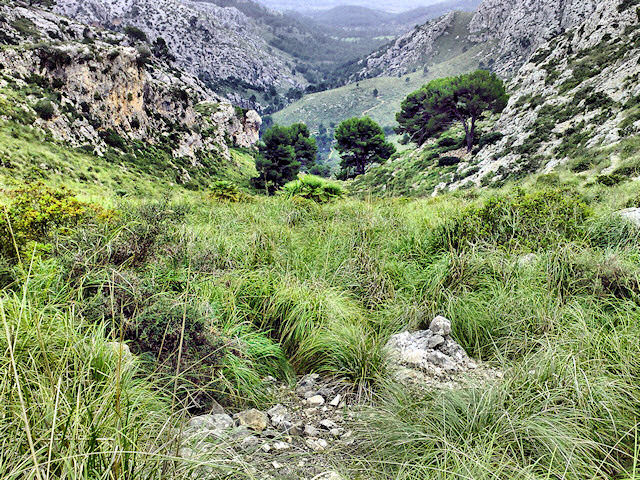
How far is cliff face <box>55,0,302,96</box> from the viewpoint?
400 ft

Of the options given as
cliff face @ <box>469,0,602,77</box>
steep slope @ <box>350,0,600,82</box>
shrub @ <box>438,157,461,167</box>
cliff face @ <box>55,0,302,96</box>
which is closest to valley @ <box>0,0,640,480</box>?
shrub @ <box>438,157,461,167</box>

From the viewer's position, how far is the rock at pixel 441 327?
288cm

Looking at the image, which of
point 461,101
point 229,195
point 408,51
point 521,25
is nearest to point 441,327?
point 229,195

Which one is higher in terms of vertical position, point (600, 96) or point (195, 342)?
point (195, 342)

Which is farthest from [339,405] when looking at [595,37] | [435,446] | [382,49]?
[382,49]

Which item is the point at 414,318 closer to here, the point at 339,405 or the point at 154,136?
the point at 339,405

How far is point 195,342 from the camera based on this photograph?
2436 mm

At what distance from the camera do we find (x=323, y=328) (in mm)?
2877

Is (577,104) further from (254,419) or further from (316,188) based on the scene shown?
(254,419)

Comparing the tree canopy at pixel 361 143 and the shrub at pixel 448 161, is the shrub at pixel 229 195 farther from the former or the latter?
the tree canopy at pixel 361 143

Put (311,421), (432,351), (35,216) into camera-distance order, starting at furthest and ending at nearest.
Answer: (35,216) < (432,351) < (311,421)

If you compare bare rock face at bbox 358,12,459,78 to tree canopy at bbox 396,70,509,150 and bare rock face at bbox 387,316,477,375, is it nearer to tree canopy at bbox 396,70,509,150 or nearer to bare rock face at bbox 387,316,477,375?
tree canopy at bbox 396,70,509,150

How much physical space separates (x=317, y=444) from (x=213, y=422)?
2.02 feet

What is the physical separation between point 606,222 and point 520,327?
2.98 meters
